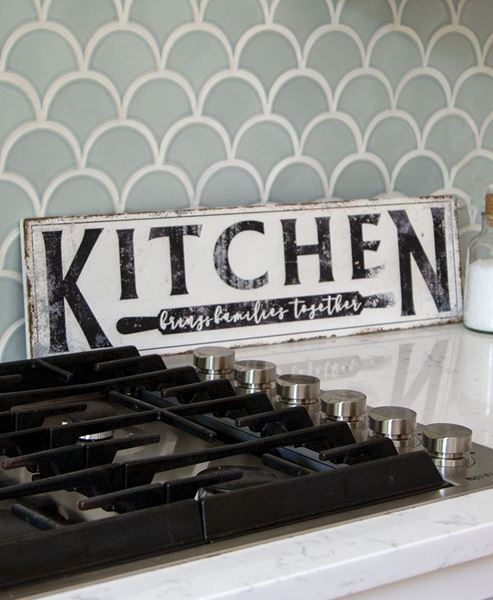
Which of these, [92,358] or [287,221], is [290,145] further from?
[92,358]

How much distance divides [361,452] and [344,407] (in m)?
0.11

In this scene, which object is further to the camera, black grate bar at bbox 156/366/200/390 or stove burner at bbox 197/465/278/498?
black grate bar at bbox 156/366/200/390

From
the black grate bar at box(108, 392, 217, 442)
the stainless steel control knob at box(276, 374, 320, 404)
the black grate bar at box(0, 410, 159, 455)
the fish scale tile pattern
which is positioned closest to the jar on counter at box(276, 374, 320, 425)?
the stainless steel control knob at box(276, 374, 320, 404)

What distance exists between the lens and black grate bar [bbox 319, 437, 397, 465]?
883 mm

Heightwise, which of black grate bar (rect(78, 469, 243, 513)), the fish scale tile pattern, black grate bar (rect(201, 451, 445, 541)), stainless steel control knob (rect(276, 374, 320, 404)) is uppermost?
the fish scale tile pattern

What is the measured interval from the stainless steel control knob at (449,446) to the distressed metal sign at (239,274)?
1.45 feet

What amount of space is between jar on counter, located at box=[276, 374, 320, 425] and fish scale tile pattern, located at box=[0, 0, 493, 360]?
1.17ft

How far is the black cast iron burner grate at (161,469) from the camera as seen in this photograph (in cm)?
73

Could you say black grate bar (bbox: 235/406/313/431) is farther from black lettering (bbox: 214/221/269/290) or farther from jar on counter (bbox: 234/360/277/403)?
black lettering (bbox: 214/221/269/290)

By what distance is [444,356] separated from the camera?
1.36 meters

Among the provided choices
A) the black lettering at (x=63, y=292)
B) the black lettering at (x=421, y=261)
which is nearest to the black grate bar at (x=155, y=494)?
the black lettering at (x=63, y=292)

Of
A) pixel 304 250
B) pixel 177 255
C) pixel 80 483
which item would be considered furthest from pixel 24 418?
pixel 304 250

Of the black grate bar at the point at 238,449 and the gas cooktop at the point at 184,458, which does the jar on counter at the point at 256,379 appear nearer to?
the gas cooktop at the point at 184,458

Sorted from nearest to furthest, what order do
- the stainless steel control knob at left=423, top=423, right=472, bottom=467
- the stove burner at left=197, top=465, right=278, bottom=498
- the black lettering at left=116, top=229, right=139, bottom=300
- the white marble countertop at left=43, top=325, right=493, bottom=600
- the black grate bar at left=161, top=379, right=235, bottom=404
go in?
the white marble countertop at left=43, top=325, right=493, bottom=600 < the stove burner at left=197, top=465, right=278, bottom=498 < the stainless steel control knob at left=423, top=423, right=472, bottom=467 < the black grate bar at left=161, top=379, right=235, bottom=404 < the black lettering at left=116, top=229, right=139, bottom=300
